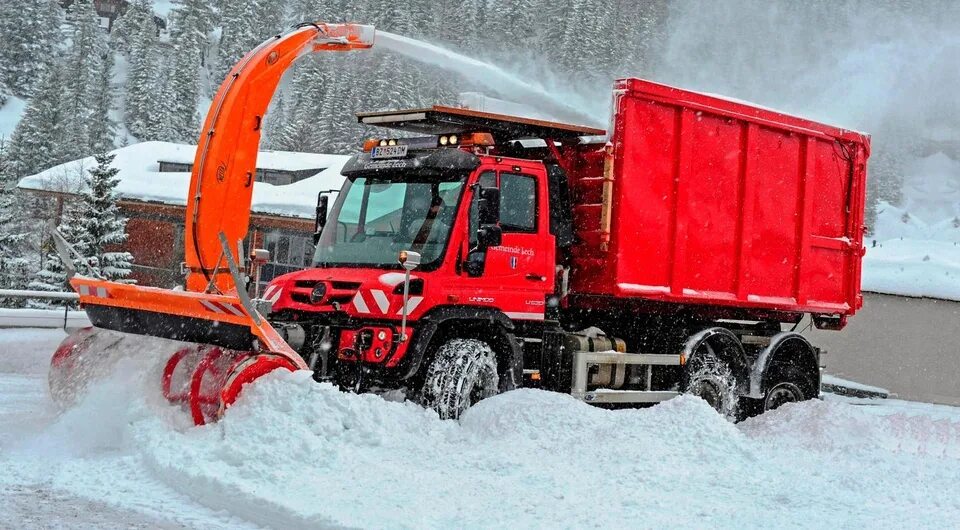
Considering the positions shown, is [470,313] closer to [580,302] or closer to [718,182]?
[580,302]

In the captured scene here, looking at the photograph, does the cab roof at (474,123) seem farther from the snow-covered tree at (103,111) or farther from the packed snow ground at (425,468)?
the snow-covered tree at (103,111)

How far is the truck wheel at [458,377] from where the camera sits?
337 inches

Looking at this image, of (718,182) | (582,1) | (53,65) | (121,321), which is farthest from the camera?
(53,65)

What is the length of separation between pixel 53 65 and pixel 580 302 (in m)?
80.0

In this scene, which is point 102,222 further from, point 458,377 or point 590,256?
point 458,377

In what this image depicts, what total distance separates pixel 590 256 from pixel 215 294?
3821 mm

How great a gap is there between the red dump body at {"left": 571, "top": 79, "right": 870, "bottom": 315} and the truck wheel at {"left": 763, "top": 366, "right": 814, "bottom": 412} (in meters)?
0.77

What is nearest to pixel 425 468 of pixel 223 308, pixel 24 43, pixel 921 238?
pixel 223 308

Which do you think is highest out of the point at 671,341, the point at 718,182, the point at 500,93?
the point at 500,93

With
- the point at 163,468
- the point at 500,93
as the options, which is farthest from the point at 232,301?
the point at 500,93

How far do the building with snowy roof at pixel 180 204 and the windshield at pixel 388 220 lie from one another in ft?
65.0

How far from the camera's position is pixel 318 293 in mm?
8820

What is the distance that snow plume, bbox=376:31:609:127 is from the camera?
10078 mm

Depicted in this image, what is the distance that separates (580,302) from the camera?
34.9 ft
